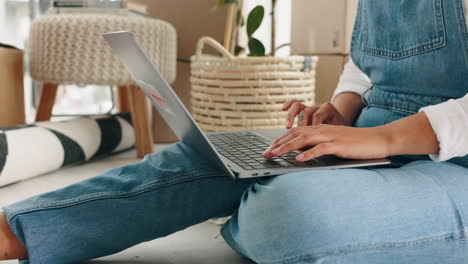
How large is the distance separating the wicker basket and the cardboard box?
6.0 inches

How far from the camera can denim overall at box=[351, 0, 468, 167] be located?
2.14 feet

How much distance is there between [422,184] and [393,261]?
0.09 metres

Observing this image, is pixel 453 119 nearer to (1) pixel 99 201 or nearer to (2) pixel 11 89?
(1) pixel 99 201

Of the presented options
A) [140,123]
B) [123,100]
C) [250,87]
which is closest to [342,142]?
[250,87]

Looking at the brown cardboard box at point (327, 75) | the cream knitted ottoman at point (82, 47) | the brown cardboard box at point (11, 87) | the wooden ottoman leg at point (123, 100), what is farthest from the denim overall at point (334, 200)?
the wooden ottoman leg at point (123, 100)

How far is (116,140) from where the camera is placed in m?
1.82

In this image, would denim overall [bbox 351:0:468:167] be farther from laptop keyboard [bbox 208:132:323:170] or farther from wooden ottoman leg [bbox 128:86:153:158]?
wooden ottoman leg [bbox 128:86:153:158]

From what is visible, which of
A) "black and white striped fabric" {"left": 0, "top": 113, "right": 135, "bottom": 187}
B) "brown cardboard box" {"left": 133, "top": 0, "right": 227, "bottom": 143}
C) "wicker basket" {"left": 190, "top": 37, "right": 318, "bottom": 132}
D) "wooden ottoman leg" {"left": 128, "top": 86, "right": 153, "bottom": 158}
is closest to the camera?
"black and white striped fabric" {"left": 0, "top": 113, "right": 135, "bottom": 187}

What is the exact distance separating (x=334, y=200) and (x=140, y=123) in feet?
4.28

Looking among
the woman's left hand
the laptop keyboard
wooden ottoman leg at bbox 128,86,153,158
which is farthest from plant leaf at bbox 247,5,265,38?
the woman's left hand

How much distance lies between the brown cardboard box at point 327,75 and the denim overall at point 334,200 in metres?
0.79

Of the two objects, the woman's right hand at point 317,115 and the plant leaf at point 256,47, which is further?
the plant leaf at point 256,47

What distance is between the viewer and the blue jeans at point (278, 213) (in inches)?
21.2

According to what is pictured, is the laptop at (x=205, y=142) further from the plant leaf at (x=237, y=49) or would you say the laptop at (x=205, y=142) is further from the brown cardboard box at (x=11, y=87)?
the brown cardboard box at (x=11, y=87)
